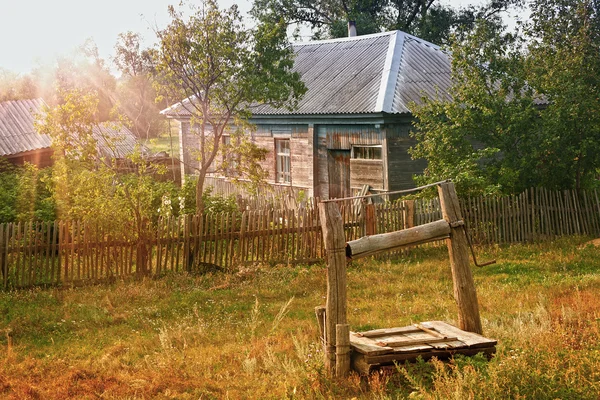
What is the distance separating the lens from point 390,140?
18.1m

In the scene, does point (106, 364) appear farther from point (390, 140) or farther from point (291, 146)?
point (291, 146)

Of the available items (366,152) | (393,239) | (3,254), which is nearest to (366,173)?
(366,152)

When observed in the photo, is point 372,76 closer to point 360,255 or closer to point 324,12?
point 360,255

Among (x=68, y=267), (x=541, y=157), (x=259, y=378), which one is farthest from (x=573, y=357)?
(x=541, y=157)

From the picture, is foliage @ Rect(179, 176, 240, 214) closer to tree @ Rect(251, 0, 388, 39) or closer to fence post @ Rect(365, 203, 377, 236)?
fence post @ Rect(365, 203, 377, 236)

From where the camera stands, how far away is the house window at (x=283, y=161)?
2183cm

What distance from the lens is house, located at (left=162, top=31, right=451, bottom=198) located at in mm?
18156

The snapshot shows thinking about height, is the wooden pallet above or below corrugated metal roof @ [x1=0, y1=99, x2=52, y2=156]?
below

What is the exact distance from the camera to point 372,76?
784 inches

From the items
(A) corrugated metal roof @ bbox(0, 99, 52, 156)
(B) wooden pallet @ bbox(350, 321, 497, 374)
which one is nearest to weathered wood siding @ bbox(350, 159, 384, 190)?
(B) wooden pallet @ bbox(350, 321, 497, 374)

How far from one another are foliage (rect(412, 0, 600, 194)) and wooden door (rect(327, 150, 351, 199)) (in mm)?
2824

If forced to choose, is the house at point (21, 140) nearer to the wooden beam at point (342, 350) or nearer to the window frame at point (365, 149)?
the window frame at point (365, 149)

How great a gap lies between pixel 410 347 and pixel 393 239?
111cm

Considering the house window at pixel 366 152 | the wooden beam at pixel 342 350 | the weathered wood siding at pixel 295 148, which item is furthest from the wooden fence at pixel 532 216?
the wooden beam at pixel 342 350
